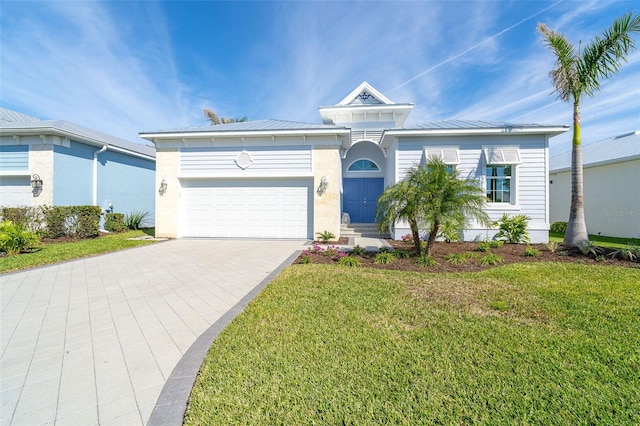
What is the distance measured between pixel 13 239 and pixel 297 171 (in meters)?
8.72

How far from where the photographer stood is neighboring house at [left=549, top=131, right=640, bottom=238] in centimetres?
1155

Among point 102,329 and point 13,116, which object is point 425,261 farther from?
point 13,116

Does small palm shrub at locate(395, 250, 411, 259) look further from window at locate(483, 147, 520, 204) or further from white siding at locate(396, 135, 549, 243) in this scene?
window at locate(483, 147, 520, 204)

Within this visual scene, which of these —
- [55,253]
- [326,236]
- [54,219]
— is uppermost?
[54,219]

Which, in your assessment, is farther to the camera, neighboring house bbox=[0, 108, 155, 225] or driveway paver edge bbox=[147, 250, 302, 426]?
neighboring house bbox=[0, 108, 155, 225]

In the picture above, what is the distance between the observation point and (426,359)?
2.48 metres

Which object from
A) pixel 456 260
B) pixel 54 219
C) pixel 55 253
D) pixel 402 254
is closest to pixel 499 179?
pixel 456 260

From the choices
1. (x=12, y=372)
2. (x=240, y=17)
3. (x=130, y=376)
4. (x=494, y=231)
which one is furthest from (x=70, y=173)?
(x=494, y=231)

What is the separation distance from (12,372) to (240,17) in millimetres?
11662

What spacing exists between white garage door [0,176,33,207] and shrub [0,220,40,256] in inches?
212

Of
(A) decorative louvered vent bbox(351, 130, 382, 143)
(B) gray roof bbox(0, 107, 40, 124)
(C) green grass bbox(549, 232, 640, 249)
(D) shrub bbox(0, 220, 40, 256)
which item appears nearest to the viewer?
(D) shrub bbox(0, 220, 40, 256)

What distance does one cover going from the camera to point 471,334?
296cm

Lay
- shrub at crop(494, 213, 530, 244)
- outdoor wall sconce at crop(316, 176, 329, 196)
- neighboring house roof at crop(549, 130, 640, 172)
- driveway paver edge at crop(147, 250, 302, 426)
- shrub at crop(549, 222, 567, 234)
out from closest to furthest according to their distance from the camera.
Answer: driveway paver edge at crop(147, 250, 302, 426) → shrub at crop(494, 213, 530, 244) → outdoor wall sconce at crop(316, 176, 329, 196) → neighboring house roof at crop(549, 130, 640, 172) → shrub at crop(549, 222, 567, 234)

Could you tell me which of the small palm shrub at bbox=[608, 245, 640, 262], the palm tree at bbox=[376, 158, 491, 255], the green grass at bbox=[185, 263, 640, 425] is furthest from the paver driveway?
the small palm shrub at bbox=[608, 245, 640, 262]
